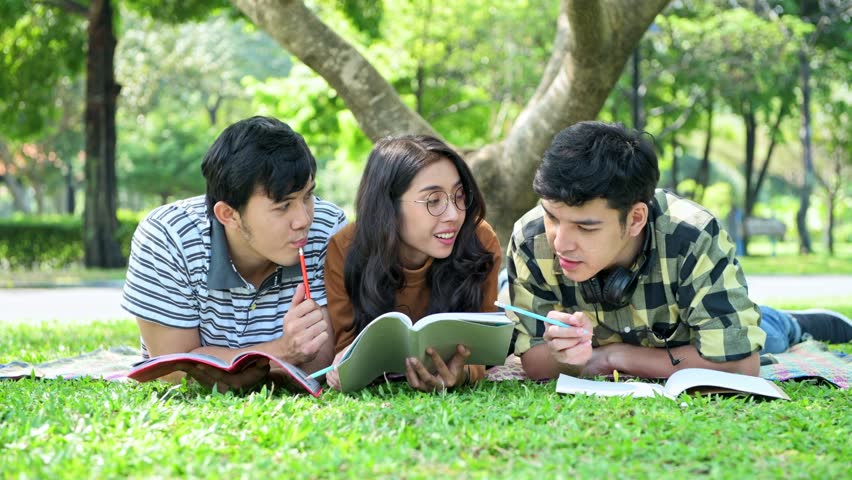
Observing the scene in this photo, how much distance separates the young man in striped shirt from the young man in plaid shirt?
95cm

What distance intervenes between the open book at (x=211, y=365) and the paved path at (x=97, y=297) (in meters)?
5.44

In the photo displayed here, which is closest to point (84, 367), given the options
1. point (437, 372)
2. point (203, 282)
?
point (203, 282)

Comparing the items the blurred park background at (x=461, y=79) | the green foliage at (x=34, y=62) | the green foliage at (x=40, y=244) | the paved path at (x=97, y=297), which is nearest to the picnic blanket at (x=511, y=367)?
the blurred park background at (x=461, y=79)

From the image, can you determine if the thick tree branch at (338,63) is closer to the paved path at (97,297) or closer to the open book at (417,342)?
the open book at (417,342)

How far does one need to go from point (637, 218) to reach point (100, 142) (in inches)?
558

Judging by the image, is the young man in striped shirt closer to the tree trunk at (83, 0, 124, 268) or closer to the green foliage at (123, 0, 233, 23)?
the green foliage at (123, 0, 233, 23)

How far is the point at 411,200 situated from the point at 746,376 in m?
1.55

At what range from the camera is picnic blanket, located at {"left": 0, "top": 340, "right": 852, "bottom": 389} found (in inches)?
165

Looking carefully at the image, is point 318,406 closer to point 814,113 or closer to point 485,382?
point 485,382

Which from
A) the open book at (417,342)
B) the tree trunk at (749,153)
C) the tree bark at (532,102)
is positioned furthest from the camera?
the tree trunk at (749,153)

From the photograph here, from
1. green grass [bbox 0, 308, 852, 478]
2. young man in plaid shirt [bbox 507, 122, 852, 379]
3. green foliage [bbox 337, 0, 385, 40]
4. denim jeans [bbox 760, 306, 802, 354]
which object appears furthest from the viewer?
green foliage [bbox 337, 0, 385, 40]

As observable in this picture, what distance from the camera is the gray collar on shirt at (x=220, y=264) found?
4.04 metres

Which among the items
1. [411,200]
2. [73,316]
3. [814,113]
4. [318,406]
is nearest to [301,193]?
[411,200]

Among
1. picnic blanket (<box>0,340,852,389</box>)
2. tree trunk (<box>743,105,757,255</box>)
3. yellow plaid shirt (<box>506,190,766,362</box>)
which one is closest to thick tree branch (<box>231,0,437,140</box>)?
picnic blanket (<box>0,340,852,389</box>)
